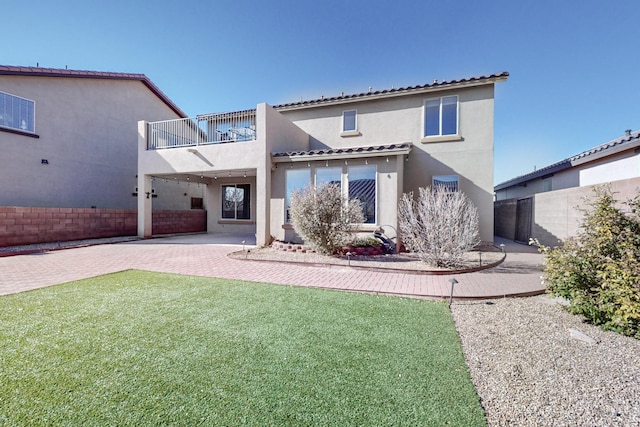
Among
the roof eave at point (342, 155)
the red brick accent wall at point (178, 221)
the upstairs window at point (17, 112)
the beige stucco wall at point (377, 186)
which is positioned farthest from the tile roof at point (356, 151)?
the upstairs window at point (17, 112)

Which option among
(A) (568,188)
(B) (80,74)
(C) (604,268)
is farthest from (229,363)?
(B) (80,74)

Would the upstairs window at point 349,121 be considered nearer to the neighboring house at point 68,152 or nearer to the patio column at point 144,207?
the patio column at point 144,207

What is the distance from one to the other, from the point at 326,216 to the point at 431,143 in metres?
8.09

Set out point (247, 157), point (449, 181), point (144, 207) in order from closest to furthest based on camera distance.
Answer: point (247, 157) < point (449, 181) < point (144, 207)

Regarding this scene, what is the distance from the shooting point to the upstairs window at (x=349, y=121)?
16.6 metres

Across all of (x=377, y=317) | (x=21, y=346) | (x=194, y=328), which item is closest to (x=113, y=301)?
(x=21, y=346)

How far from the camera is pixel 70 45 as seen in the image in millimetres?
15406

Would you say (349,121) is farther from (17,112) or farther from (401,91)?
(17,112)

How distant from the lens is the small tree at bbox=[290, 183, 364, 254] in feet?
34.8

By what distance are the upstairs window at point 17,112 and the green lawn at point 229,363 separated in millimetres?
14797

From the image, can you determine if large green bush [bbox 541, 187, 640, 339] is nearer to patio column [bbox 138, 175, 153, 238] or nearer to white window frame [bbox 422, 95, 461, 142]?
white window frame [bbox 422, 95, 461, 142]

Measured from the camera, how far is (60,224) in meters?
14.7

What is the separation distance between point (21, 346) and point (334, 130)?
15.7 meters

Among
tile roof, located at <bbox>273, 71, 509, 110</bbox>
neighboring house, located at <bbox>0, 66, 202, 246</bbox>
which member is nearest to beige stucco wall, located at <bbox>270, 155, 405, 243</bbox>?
tile roof, located at <bbox>273, 71, 509, 110</bbox>
